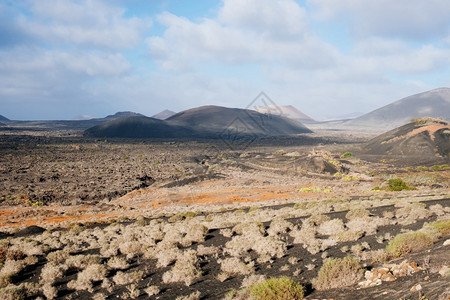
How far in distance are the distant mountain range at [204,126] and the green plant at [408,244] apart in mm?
116685

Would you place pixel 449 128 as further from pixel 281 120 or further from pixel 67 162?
pixel 281 120

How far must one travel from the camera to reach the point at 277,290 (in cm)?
714

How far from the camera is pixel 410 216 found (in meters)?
14.1

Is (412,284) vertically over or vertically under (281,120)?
under

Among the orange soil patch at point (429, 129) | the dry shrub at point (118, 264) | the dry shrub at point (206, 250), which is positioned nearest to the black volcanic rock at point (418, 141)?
the orange soil patch at point (429, 129)

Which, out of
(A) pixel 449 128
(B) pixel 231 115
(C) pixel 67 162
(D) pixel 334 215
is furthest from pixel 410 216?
(B) pixel 231 115

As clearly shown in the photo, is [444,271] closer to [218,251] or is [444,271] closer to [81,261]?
[218,251]

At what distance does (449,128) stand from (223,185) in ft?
174

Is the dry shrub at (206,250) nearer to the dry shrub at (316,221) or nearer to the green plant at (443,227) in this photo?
the dry shrub at (316,221)

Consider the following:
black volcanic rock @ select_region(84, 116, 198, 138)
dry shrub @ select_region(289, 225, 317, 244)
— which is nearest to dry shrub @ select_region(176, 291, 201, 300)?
dry shrub @ select_region(289, 225, 317, 244)

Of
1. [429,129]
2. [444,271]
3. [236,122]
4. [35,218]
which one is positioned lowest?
[35,218]

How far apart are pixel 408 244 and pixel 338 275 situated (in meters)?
3.17

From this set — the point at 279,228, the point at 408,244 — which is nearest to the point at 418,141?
the point at 279,228

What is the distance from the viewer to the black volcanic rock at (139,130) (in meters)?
131
